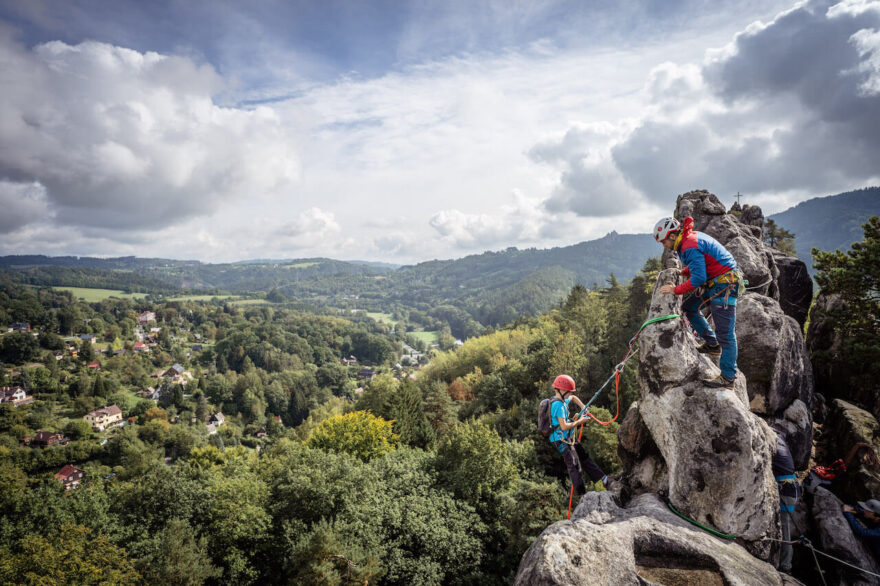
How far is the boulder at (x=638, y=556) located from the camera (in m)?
6.07

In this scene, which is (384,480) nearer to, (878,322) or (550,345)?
(878,322)

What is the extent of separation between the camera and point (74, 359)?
129625 mm

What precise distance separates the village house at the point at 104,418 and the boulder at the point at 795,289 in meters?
133

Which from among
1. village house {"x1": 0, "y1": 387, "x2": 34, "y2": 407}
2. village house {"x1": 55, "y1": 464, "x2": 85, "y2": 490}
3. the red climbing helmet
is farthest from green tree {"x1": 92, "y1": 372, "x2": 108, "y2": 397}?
the red climbing helmet

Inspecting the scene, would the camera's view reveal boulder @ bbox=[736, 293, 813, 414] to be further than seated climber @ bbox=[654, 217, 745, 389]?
Yes

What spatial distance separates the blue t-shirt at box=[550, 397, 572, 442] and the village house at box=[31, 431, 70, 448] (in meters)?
116

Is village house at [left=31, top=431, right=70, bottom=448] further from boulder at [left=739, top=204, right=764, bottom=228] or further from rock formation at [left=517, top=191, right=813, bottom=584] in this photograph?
boulder at [left=739, top=204, right=764, bottom=228]

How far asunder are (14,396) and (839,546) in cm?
15929

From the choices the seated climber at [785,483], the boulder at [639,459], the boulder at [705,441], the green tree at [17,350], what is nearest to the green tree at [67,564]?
the boulder at [639,459]

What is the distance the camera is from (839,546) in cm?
903

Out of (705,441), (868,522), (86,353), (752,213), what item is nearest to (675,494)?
(705,441)

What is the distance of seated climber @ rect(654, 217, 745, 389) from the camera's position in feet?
A: 26.0

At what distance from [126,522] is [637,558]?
95.3 feet

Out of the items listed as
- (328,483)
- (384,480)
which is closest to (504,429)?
(384,480)
